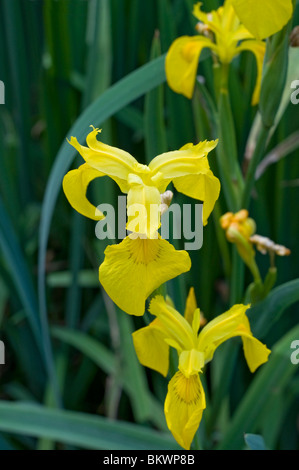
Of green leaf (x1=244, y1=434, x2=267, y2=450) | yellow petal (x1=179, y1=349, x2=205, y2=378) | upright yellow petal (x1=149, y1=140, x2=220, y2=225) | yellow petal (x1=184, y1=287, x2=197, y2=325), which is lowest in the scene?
green leaf (x1=244, y1=434, x2=267, y2=450)

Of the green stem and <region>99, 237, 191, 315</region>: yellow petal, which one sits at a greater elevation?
the green stem

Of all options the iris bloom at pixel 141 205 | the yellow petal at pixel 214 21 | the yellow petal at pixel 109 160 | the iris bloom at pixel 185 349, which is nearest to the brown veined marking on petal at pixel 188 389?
the iris bloom at pixel 185 349

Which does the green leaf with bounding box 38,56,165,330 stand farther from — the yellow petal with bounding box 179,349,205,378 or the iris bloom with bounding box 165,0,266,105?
the yellow petal with bounding box 179,349,205,378

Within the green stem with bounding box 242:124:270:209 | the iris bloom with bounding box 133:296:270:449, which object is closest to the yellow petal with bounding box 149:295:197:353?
the iris bloom with bounding box 133:296:270:449

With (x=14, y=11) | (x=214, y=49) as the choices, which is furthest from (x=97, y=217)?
(x=14, y=11)

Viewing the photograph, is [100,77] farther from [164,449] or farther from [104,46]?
[164,449]

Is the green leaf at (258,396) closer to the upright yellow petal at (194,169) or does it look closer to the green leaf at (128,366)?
the green leaf at (128,366)

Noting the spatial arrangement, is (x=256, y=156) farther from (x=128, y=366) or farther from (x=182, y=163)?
(x=128, y=366)
